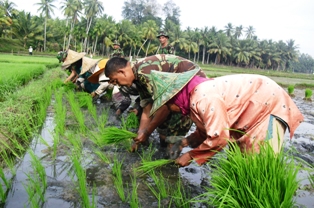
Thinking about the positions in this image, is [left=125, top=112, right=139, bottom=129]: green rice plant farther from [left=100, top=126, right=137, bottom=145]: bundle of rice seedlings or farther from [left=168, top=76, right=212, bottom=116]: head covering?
[left=168, top=76, right=212, bottom=116]: head covering

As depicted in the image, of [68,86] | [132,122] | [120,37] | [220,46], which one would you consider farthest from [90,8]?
[132,122]

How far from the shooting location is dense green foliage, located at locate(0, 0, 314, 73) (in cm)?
3683

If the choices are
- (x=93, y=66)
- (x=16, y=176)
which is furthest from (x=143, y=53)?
(x=16, y=176)

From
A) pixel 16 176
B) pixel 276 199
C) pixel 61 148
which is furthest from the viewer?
pixel 61 148

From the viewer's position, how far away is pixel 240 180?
1.49 meters

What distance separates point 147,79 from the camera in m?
2.62

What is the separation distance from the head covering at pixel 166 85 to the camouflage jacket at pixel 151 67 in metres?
0.68

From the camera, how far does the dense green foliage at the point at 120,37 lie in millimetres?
36825

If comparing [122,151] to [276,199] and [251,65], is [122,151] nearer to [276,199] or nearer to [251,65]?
[276,199]

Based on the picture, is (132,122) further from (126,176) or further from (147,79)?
(126,176)

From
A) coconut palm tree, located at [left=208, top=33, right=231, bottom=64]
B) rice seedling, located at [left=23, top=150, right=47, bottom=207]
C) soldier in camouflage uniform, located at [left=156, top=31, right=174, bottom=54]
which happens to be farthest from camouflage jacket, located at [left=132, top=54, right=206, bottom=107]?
coconut palm tree, located at [left=208, top=33, right=231, bottom=64]

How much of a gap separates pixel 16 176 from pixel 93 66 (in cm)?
343

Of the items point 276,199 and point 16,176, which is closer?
point 276,199

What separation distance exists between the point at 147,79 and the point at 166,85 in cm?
73
